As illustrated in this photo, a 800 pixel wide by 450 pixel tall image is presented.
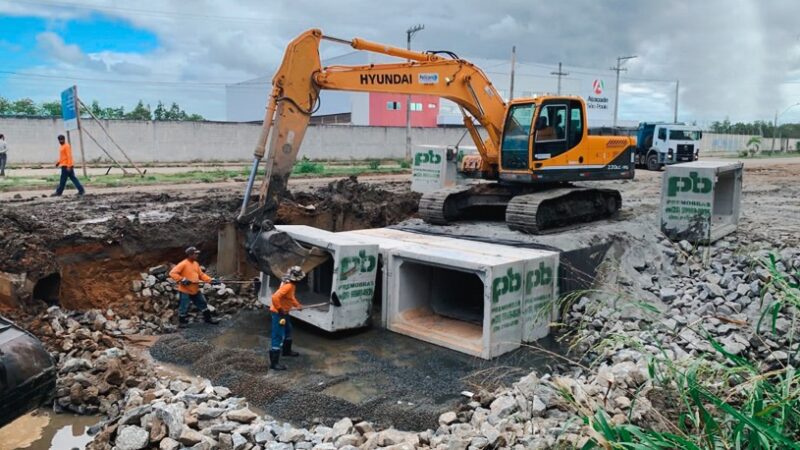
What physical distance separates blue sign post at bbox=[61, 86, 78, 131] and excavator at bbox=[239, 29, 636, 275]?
356 inches

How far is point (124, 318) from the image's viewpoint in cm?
989

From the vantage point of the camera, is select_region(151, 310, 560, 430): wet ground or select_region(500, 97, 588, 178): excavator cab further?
select_region(500, 97, 588, 178): excavator cab

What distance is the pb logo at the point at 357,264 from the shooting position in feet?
30.0

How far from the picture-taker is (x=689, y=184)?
1197cm

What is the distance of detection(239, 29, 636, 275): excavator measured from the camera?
9.57 metres

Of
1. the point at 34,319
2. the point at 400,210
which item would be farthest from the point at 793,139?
the point at 34,319

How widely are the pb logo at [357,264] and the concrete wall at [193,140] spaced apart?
72.3ft

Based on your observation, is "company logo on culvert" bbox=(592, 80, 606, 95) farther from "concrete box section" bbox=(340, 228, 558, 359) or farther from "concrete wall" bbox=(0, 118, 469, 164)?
"concrete box section" bbox=(340, 228, 558, 359)

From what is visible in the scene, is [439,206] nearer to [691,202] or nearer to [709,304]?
[691,202]

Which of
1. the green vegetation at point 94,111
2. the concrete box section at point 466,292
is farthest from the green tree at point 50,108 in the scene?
the concrete box section at point 466,292

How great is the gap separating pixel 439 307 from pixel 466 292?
89cm

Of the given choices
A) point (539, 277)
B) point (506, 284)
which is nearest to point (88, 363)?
point (506, 284)

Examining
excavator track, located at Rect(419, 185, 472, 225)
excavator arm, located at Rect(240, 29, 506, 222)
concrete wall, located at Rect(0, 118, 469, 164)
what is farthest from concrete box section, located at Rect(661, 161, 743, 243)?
concrete wall, located at Rect(0, 118, 469, 164)

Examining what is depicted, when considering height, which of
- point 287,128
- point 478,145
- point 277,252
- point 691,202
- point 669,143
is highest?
point 669,143
